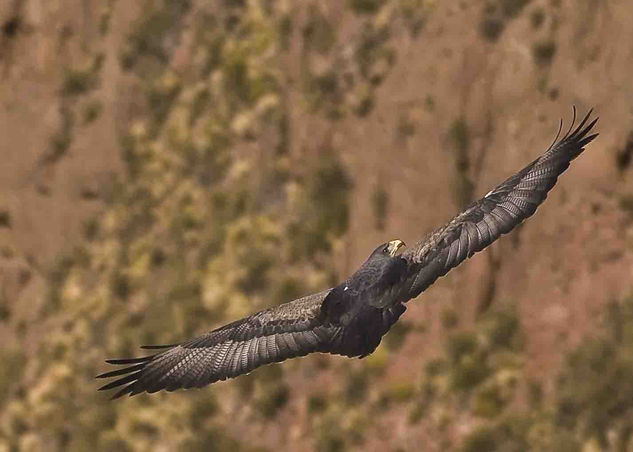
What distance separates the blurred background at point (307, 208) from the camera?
2386cm

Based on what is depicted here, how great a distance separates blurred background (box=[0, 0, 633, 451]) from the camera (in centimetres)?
2386

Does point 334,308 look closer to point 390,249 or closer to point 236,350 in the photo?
point 390,249

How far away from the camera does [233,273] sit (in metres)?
27.8

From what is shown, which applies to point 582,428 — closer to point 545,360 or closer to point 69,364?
point 545,360

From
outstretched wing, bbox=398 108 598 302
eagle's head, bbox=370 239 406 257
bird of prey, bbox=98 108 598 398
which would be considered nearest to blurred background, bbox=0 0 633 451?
outstretched wing, bbox=398 108 598 302

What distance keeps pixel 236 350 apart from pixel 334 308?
3.87 ft

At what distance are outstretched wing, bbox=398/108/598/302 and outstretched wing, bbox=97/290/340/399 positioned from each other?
97cm

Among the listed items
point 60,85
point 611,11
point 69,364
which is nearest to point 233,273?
point 69,364

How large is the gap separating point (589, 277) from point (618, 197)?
1228 millimetres

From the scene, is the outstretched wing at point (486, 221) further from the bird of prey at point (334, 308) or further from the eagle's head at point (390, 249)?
the eagle's head at point (390, 249)

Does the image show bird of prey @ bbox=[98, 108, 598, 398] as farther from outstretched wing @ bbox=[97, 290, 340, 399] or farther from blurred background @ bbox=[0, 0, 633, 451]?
blurred background @ bbox=[0, 0, 633, 451]

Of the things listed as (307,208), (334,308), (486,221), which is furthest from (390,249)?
(307,208)

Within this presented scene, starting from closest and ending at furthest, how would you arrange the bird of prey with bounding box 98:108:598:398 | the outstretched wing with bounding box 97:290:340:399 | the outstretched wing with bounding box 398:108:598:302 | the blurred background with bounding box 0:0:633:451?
the bird of prey with bounding box 98:108:598:398 < the outstretched wing with bounding box 97:290:340:399 < the outstretched wing with bounding box 398:108:598:302 < the blurred background with bounding box 0:0:633:451

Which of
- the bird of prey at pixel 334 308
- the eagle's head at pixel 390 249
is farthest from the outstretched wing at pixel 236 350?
the eagle's head at pixel 390 249
